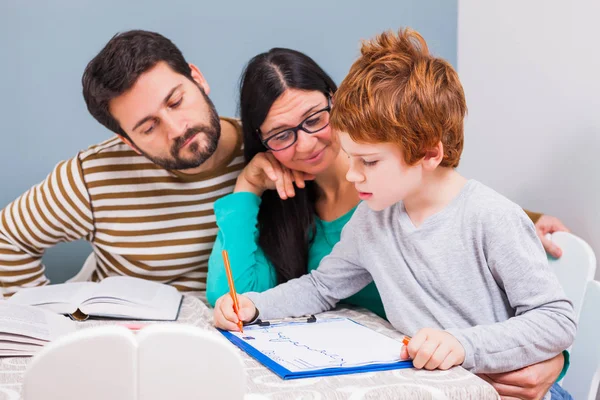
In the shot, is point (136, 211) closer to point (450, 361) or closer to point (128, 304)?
point (128, 304)

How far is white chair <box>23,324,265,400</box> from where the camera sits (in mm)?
697

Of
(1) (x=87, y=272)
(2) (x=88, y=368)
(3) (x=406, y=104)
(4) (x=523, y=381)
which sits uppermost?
(3) (x=406, y=104)

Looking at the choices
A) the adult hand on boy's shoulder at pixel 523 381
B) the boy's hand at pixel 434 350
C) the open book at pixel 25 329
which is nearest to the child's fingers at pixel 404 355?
the boy's hand at pixel 434 350

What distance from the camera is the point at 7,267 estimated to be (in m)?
1.86

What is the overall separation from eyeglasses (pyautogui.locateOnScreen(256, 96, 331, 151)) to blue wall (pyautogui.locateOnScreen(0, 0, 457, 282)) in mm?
804

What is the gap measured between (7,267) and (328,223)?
90 centimetres

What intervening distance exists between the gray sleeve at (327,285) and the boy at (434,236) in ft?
0.09

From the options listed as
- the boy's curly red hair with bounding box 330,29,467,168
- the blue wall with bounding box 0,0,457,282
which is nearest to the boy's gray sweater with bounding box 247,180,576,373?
the boy's curly red hair with bounding box 330,29,467,168

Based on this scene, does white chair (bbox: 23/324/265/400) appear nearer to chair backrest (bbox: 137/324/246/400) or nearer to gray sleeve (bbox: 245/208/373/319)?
chair backrest (bbox: 137/324/246/400)

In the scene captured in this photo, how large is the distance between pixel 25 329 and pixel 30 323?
0.05m

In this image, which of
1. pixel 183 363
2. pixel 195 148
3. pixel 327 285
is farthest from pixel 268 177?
pixel 183 363

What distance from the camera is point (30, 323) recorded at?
1200 mm

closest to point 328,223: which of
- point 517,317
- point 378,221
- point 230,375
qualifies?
point 378,221

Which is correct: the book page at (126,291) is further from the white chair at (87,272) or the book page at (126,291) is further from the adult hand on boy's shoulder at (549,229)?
the adult hand on boy's shoulder at (549,229)
